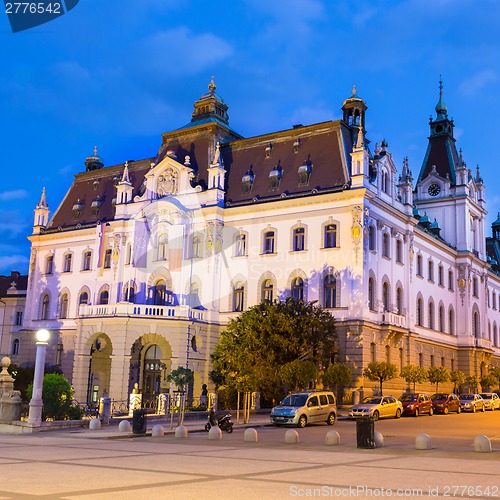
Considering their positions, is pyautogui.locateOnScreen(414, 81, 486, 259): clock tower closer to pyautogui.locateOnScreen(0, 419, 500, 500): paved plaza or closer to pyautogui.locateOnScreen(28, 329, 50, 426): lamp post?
pyautogui.locateOnScreen(28, 329, 50, 426): lamp post

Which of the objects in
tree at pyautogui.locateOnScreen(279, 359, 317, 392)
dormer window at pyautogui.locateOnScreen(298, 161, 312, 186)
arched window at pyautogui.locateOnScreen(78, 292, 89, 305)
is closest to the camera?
tree at pyautogui.locateOnScreen(279, 359, 317, 392)

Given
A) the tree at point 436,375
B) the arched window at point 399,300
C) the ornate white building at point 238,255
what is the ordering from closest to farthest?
the ornate white building at point 238,255, the arched window at point 399,300, the tree at point 436,375

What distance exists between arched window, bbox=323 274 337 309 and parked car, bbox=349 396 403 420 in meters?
9.95

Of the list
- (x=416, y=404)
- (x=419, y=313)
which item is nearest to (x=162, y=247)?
(x=419, y=313)

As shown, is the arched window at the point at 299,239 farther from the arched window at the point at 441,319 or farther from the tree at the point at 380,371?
the arched window at the point at 441,319

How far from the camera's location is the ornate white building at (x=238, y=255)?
51.5 metres

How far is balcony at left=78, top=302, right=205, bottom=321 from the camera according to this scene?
2018 inches

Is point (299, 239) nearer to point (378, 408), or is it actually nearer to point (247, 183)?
point (247, 183)

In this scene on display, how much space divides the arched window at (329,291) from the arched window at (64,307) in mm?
26874

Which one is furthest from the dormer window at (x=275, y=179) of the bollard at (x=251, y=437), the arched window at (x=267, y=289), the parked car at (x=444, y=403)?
the bollard at (x=251, y=437)

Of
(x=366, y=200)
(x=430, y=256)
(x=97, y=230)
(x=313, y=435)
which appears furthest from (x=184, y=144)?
(x=313, y=435)

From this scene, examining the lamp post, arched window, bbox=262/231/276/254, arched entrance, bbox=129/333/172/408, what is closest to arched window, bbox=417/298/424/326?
arched window, bbox=262/231/276/254

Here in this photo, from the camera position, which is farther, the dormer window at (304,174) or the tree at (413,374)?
the dormer window at (304,174)

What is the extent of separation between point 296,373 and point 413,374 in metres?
15.2
